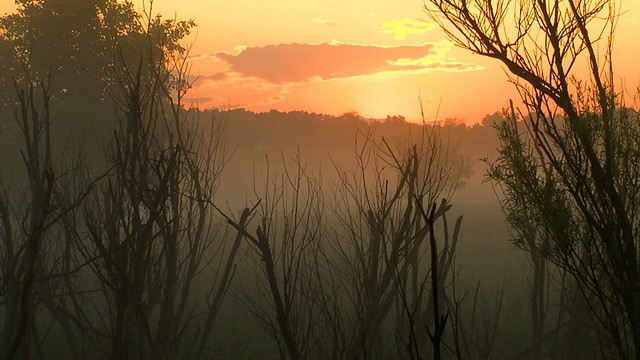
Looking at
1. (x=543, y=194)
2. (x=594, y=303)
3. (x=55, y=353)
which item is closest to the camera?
(x=543, y=194)

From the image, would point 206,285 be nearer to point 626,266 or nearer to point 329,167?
point 626,266

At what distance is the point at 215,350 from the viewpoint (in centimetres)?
1705

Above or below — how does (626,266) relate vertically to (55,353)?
above

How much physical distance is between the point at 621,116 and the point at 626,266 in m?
1.99

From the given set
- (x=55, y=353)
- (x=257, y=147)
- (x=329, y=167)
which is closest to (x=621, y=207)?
(x=55, y=353)

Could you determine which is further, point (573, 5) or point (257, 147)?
point (257, 147)

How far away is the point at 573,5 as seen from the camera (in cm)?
607

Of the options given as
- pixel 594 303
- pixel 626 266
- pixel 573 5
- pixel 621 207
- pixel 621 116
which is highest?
pixel 573 5

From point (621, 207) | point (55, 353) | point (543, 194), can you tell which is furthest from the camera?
point (55, 353)

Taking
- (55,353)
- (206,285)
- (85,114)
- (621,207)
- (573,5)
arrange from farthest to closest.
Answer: (206,285) → (85,114) → (55,353) → (573,5) → (621,207)

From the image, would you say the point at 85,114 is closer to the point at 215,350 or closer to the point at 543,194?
the point at 215,350

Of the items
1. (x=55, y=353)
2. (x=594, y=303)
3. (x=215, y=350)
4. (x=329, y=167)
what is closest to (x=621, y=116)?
(x=594, y=303)

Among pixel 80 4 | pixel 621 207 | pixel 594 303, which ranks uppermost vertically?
pixel 80 4

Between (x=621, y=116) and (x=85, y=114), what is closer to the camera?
(x=621, y=116)
